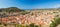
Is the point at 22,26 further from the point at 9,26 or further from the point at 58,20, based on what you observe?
the point at 58,20

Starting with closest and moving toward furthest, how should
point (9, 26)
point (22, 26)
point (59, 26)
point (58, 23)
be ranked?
point (59, 26)
point (58, 23)
point (22, 26)
point (9, 26)

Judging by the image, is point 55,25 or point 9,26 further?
point 9,26

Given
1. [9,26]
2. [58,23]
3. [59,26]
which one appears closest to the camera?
[59,26]

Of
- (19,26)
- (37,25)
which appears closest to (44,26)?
(37,25)

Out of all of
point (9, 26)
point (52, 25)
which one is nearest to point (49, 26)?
point (52, 25)

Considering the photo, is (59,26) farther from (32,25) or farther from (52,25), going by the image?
(32,25)

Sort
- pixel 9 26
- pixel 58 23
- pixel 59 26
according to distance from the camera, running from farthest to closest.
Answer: pixel 9 26 < pixel 58 23 < pixel 59 26

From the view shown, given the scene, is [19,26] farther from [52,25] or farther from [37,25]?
[52,25]

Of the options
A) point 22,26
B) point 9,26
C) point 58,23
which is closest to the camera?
point 58,23
